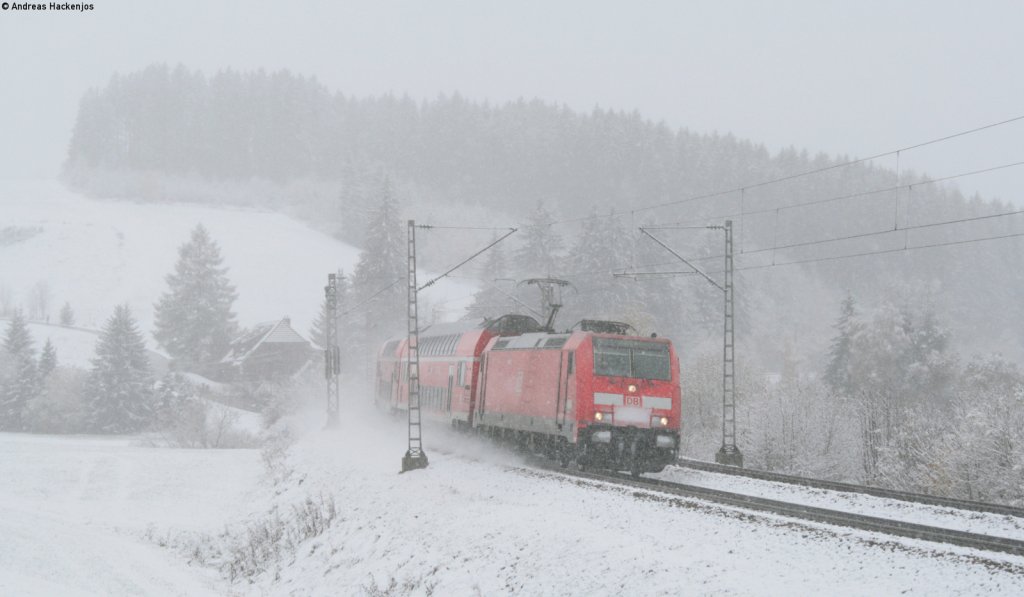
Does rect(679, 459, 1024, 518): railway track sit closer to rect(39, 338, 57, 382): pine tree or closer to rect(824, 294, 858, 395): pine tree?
rect(824, 294, 858, 395): pine tree

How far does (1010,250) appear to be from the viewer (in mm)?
127438

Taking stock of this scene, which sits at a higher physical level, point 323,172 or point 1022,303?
point 323,172

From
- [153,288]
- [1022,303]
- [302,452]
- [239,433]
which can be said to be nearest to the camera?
[302,452]

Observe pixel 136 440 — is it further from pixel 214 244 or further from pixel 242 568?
pixel 242 568

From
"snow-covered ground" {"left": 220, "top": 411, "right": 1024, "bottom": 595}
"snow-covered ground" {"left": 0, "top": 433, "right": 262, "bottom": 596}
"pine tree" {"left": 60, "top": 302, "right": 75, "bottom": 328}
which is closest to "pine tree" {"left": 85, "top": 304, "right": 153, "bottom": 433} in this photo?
"snow-covered ground" {"left": 0, "top": 433, "right": 262, "bottom": 596}

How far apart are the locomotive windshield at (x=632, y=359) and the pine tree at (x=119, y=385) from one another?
58.3 metres

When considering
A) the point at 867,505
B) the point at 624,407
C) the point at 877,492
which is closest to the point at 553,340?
the point at 624,407

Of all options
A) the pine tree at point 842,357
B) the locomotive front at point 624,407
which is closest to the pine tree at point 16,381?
the pine tree at point 842,357

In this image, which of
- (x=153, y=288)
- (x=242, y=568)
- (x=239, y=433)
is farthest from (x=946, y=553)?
(x=153, y=288)

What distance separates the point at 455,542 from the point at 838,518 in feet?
19.9

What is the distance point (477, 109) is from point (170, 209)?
4578 centimetres

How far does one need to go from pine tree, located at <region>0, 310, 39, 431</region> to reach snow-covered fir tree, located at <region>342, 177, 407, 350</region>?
2513 cm

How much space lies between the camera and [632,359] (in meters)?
19.9

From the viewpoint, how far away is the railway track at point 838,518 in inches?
434
